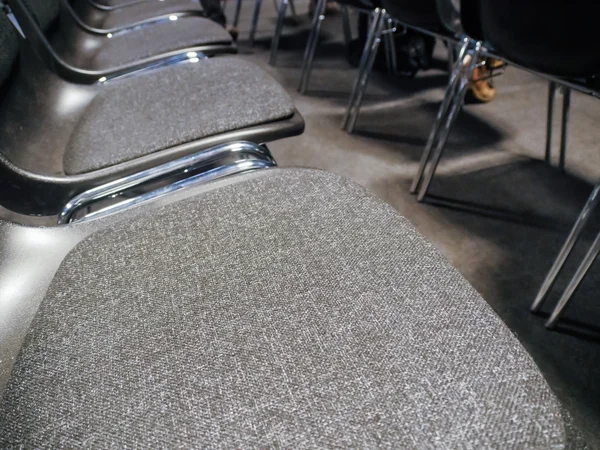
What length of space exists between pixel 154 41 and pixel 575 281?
39.9 inches

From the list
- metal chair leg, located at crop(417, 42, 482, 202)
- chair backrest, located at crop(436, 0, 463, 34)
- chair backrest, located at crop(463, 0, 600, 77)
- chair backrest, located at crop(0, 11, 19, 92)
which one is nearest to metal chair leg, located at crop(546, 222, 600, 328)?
chair backrest, located at crop(463, 0, 600, 77)

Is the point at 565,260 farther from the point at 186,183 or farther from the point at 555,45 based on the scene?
the point at 186,183

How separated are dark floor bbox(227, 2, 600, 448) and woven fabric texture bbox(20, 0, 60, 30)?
81 cm

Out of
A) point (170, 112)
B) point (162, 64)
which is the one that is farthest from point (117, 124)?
point (162, 64)

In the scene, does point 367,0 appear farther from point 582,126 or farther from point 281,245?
point 281,245

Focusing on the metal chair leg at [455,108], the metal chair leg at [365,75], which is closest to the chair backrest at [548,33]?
the metal chair leg at [455,108]

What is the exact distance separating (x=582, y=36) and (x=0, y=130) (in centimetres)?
89

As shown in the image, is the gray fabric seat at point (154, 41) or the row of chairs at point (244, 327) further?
the gray fabric seat at point (154, 41)

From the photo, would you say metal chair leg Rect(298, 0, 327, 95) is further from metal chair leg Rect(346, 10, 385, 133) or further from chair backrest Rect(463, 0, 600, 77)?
chair backrest Rect(463, 0, 600, 77)

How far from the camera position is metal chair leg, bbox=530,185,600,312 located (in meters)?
0.84

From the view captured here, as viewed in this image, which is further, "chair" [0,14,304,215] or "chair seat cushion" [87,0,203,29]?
"chair seat cushion" [87,0,203,29]

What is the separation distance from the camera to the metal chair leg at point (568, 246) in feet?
2.74

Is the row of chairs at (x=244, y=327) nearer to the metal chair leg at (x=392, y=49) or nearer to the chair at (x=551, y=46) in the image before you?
the chair at (x=551, y=46)

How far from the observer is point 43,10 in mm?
801
